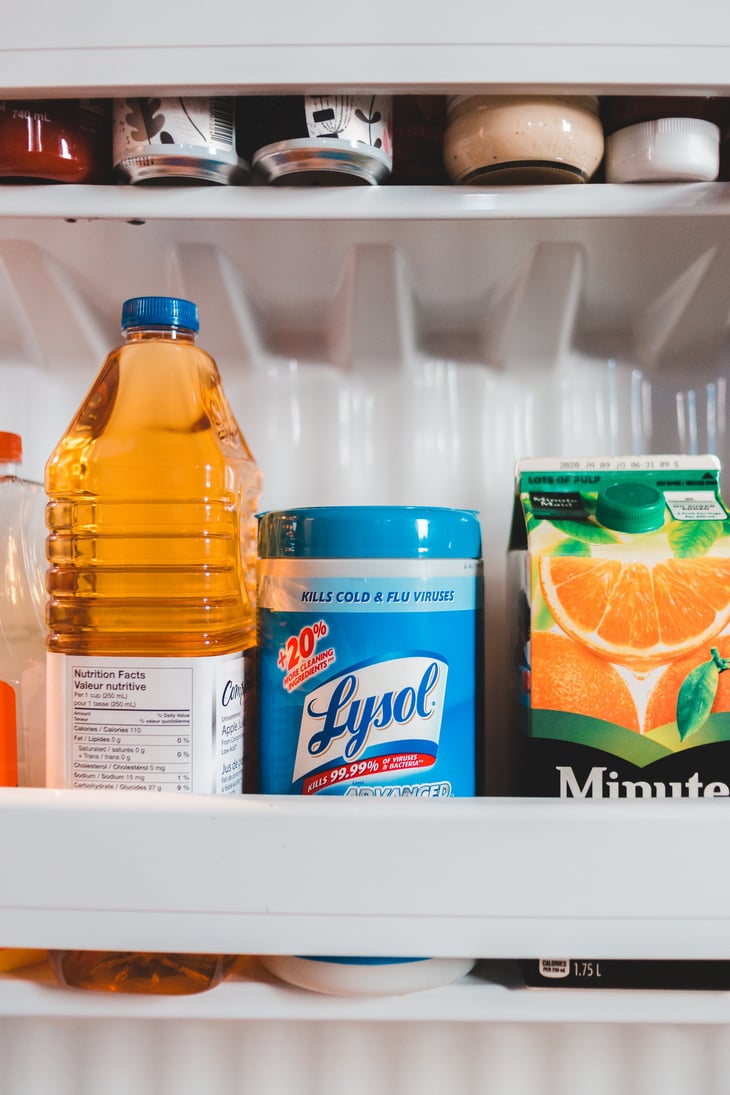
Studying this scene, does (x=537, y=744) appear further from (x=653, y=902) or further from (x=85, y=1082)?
(x=85, y=1082)

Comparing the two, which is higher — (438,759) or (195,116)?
(195,116)

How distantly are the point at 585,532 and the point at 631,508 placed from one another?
39 millimetres

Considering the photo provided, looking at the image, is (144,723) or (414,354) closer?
(144,723)

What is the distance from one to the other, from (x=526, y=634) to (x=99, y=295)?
19.8 inches

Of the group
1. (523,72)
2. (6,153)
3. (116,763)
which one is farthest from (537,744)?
(6,153)

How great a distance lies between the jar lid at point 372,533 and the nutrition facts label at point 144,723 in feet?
0.33

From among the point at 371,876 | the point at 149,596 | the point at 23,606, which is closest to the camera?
the point at 371,876

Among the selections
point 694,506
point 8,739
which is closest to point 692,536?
point 694,506

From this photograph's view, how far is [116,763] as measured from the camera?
1.90 ft

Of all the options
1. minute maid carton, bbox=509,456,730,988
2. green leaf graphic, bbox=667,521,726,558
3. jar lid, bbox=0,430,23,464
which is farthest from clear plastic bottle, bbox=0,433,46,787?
green leaf graphic, bbox=667,521,726,558

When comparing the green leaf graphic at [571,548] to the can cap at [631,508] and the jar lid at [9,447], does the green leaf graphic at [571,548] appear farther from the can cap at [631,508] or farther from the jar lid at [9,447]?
the jar lid at [9,447]

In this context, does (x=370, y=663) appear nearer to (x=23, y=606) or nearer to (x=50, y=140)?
(x=23, y=606)

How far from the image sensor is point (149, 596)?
644 millimetres

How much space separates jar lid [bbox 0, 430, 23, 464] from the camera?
2.38ft
